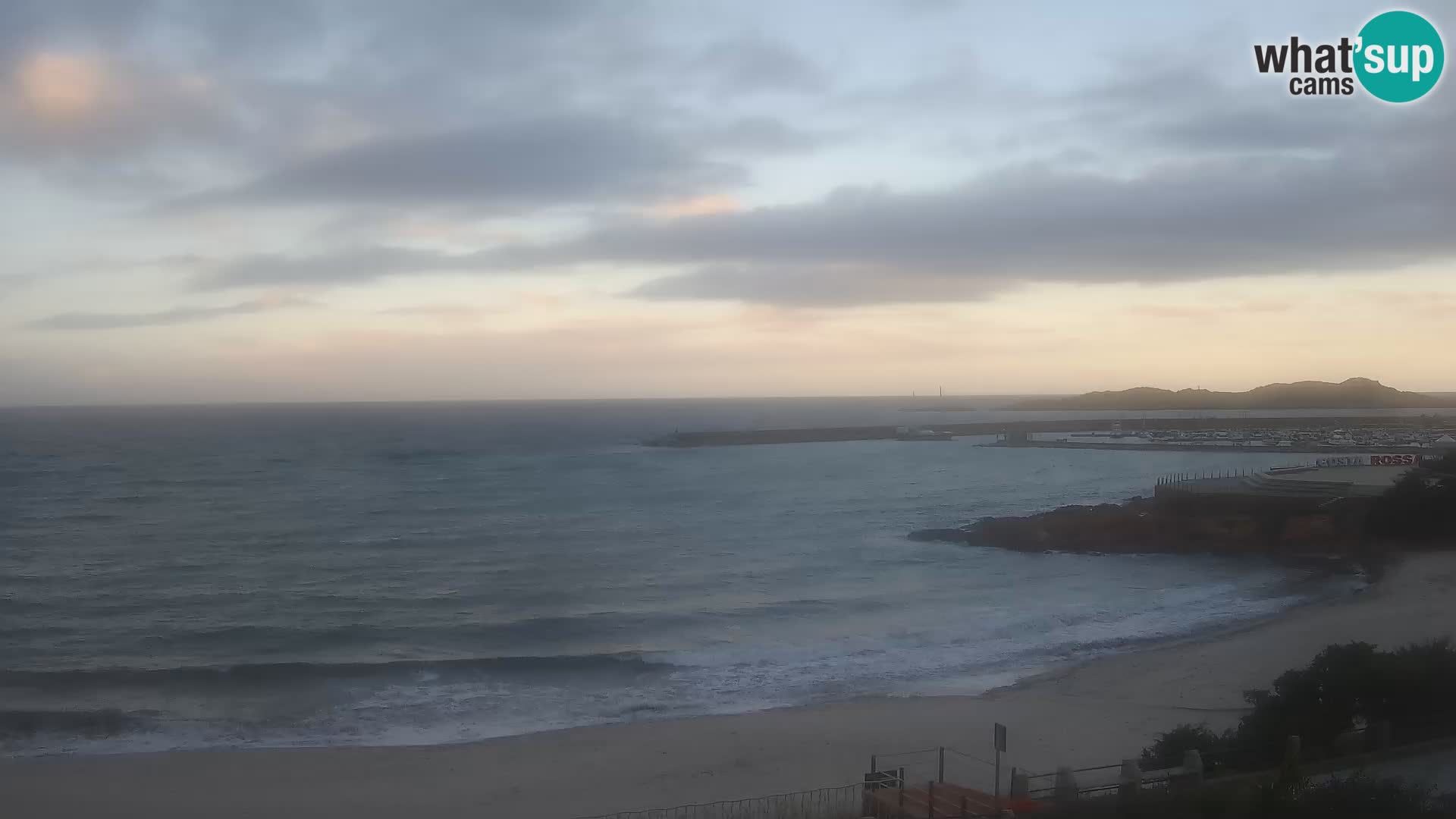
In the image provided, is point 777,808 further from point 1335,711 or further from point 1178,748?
point 1335,711

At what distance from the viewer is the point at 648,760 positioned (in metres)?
15.8

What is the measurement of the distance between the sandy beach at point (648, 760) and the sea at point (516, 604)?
1.16 m

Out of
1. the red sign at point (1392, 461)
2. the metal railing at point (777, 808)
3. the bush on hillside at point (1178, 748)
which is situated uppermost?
the red sign at point (1392, 461)

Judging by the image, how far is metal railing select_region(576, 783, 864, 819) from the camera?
40.5 feet

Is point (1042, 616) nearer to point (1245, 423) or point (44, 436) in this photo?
point (1245, 423)

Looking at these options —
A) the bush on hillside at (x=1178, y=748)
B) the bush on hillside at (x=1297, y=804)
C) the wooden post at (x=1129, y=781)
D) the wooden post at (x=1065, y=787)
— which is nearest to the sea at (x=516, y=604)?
the bush on hillside at (x=1178, y=748)

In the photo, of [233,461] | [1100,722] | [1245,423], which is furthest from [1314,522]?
[1245,423]

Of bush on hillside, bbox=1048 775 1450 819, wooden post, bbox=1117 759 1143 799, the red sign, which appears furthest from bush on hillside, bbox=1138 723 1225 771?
the red sign

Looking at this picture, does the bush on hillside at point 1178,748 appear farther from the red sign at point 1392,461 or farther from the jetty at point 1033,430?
the jetty at point 1033,430

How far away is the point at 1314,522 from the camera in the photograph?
1453 inches

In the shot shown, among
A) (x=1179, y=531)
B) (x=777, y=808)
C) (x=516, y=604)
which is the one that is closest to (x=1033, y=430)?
(x=1179, y=531)

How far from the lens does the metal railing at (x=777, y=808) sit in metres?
12.4

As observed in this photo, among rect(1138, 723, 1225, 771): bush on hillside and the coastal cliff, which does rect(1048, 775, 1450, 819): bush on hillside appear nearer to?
rect(1138, 723, 1225, 771): bush on hillside

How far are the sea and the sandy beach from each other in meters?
1.16
